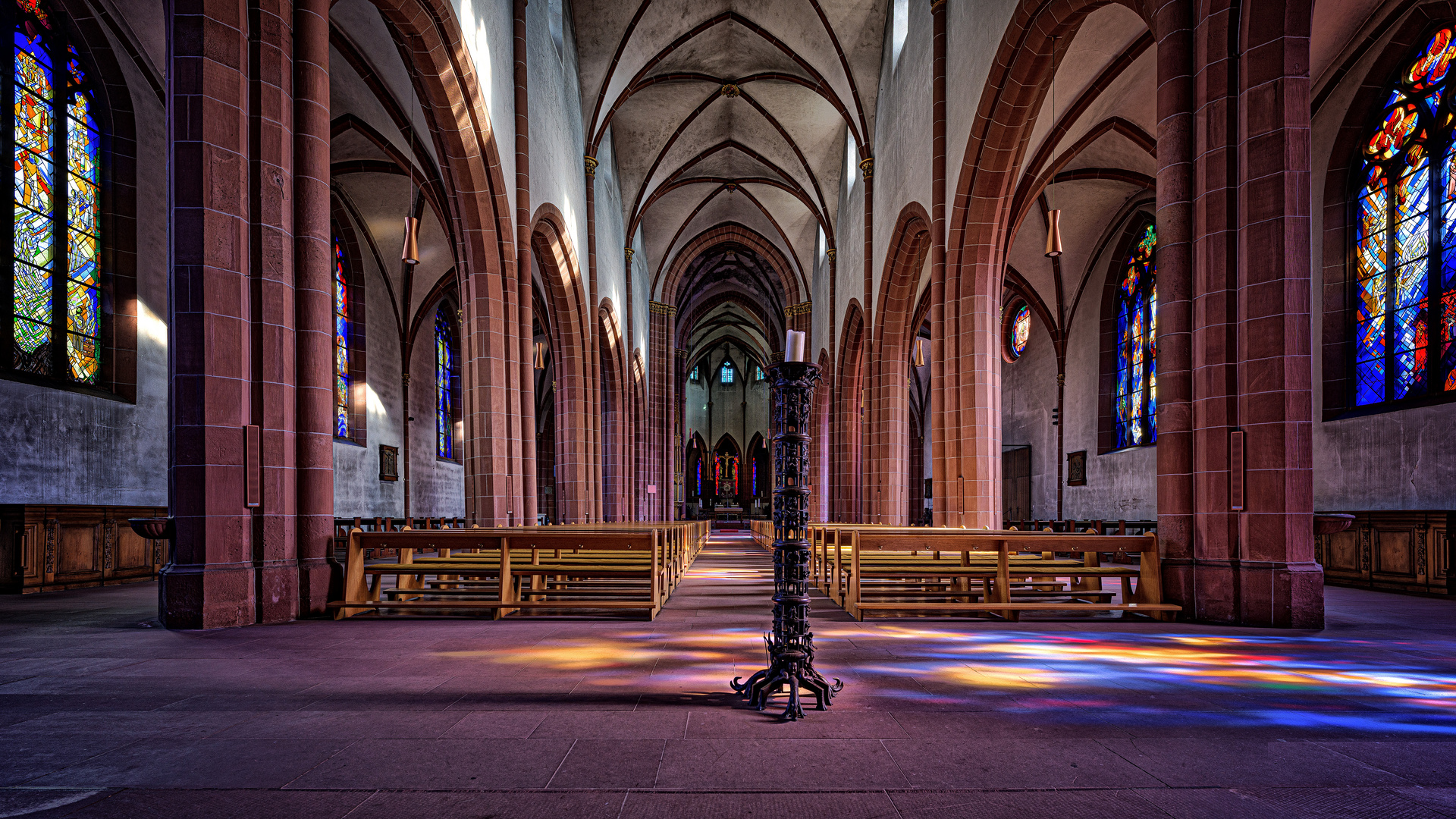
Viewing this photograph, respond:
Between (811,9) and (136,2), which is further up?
(811,9)

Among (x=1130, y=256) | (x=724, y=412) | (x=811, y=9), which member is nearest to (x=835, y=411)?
(x=1130, y=256)

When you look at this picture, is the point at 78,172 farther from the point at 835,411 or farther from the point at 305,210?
the point at 835,411

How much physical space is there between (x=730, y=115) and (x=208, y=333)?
1956 cm

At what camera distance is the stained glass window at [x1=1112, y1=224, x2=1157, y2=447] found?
1692cm

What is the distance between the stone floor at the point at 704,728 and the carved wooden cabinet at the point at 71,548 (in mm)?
4133

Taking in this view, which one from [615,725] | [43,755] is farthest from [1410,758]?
[43,755]

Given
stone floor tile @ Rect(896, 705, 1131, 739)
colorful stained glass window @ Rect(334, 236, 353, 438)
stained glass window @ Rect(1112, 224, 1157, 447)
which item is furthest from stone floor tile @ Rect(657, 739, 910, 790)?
colorful stained glass window @ Rect(334, 236, 353, 438)

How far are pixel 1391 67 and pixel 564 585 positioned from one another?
12.4 metres

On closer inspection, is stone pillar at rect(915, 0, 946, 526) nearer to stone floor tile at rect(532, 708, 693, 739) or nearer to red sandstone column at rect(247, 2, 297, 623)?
red sandstone column at rect(247, 2, 297, 623)

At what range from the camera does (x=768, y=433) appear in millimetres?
11258

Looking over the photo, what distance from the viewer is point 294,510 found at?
6355mm

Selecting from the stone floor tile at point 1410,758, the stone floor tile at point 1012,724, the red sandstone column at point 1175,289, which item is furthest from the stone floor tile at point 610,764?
the red sandstone column at point 1175,289

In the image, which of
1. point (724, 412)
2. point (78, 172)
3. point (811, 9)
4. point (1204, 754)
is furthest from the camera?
point (724, 412)

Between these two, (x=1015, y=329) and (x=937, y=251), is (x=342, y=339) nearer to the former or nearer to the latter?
(x=937, y=251)
